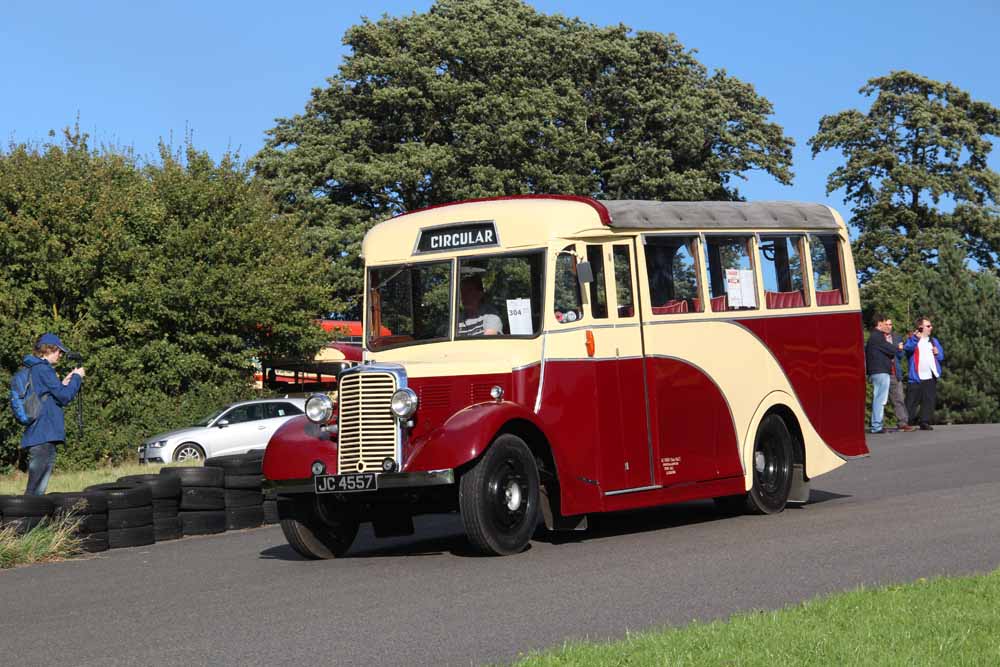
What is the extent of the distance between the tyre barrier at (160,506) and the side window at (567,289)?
463cm

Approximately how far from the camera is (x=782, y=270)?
14.7 metres

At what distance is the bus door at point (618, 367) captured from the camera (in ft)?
40.7

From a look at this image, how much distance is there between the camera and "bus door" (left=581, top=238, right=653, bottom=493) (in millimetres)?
12406

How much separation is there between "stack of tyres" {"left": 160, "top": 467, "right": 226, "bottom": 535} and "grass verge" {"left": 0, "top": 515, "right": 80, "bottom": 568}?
63.5 inches

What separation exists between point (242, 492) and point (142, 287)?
20046mm

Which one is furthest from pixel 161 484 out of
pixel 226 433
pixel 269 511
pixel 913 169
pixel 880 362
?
pixel 913 169

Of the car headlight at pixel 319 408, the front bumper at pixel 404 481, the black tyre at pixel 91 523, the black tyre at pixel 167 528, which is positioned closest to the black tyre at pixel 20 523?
the black tyre at pixel 91 523

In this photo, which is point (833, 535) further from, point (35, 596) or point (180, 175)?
point (180, 175)

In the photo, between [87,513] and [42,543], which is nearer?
[42,543]

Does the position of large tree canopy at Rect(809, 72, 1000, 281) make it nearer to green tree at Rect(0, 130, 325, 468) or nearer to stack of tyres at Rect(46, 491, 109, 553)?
green tree at Rect(0, 130, 325, 468)

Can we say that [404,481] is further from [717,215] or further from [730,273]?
[717,215]

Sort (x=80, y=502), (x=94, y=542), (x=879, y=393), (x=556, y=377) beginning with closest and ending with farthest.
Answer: (x=556, y=377), (x=80, y=502), (x=94, y=542), (x=879, y=393)

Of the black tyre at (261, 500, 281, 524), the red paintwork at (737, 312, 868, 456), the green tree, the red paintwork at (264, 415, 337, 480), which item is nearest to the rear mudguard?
the red paintwork at (264, 415, 337, 480)

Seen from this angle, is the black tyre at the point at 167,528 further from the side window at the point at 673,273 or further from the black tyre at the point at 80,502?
the side window at the point at 673,273
